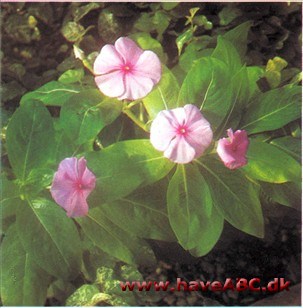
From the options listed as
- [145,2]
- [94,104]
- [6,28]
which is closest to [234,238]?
[94,104]

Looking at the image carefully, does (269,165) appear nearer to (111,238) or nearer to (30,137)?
(111,238)

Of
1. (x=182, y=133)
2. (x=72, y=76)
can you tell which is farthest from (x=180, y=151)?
(x=72, y=76)

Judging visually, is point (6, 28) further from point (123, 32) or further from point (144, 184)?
point (144, 184)

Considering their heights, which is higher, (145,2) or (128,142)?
(145,2)

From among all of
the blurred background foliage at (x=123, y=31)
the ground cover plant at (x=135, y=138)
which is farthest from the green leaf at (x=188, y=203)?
the blurred background foliage at (x=123, y=31)

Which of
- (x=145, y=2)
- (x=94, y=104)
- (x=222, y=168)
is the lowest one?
(x=222, y=168)
